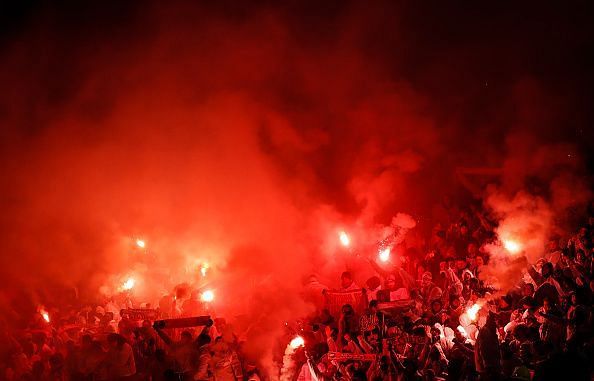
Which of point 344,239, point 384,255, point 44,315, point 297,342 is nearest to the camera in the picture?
point 297,342

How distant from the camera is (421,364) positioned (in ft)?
21.5

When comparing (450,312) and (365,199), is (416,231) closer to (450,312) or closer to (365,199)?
(365,199)

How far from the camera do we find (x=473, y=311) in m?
7.48

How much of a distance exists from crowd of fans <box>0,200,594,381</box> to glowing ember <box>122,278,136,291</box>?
3.65 m

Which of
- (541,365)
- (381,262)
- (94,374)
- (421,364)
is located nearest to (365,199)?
(381,262)

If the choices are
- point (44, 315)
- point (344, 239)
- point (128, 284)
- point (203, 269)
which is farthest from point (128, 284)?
point (344, 239)

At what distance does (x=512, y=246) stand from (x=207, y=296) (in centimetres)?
675

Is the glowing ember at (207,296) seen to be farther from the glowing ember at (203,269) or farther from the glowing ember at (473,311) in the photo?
the glowing ember at (473,311)

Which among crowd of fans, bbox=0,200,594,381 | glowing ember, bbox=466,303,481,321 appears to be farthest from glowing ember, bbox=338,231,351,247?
glowing ember, bbox=466,303,481,321

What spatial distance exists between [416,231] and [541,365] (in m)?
8.07

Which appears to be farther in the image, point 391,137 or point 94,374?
point 391,137

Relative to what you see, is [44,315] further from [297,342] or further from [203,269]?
[297,342]

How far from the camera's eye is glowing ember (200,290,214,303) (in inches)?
421

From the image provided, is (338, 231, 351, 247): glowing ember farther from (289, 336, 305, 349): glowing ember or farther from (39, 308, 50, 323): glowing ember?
(39, 308, 50, 323): glowing ember
